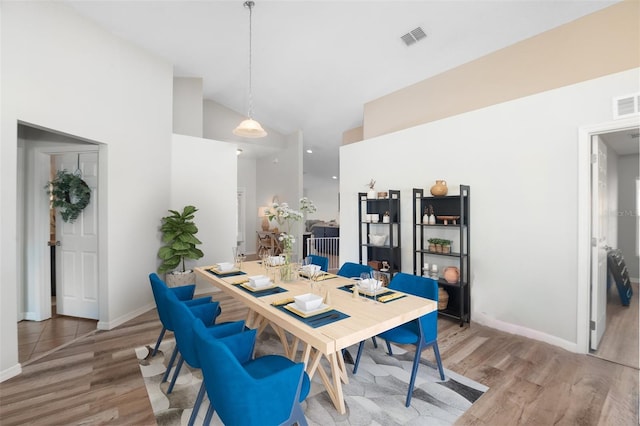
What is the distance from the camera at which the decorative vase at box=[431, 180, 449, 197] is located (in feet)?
12.4

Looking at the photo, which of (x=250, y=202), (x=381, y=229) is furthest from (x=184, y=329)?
(x=250, y=202)

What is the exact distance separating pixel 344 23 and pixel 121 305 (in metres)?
4.58

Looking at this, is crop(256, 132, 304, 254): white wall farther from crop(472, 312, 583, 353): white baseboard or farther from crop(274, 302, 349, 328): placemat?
crop(274, 302, 349, 328): placemat

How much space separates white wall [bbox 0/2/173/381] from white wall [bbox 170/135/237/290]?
0.77ft

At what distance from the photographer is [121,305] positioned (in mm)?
3682

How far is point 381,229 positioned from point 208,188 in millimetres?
3009

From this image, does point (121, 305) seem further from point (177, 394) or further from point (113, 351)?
point (177, 394)

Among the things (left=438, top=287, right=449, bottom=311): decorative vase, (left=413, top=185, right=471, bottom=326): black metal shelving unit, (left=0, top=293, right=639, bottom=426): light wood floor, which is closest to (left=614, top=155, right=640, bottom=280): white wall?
(left=413, top=185, right=471, bottom=326): black metal shelving unit

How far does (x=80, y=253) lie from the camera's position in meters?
3.74

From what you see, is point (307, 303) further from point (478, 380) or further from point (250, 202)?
point (250, 202)

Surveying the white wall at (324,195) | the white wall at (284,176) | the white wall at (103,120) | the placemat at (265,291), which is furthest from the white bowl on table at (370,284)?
the white wall at (324,195)

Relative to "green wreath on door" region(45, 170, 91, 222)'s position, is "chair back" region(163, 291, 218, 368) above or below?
below

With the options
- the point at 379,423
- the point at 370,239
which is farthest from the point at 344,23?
the point at 379,423

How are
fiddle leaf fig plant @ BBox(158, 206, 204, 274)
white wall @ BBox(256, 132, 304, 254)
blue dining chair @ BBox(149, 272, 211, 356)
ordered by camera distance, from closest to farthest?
1. blue dining chair @ BBox(149, 272, 211, 356)
2. fiddle leaf fig plant @ BBox(158, 206, 204, 274)
3. white wall @ BBox(256, 132, 304, 254)
